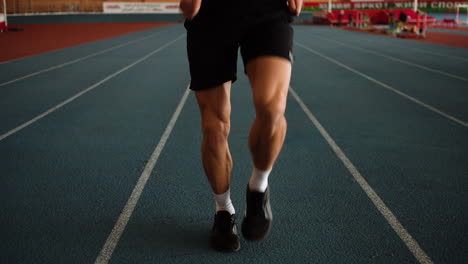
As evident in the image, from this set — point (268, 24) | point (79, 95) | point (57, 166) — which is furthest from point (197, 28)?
point (79, 95)

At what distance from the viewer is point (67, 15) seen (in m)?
32.9

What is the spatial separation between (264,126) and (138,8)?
36.9 meters

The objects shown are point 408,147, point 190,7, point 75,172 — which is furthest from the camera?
point 408,147

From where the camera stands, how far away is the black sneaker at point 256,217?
2102 mm

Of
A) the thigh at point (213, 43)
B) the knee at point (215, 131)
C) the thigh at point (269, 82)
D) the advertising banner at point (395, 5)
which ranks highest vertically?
the advertising banner at point (395, 5)

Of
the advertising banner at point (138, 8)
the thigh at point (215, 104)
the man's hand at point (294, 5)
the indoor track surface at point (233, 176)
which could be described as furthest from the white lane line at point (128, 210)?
the advertising banner at point (138, 8)

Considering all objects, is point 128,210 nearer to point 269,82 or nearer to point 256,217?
point 256,217

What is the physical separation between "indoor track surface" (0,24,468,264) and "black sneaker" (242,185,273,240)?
9 cm

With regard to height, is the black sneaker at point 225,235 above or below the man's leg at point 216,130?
below

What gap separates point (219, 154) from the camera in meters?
2.04

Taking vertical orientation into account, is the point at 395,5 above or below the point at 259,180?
above

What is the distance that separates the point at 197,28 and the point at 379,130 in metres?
3.01

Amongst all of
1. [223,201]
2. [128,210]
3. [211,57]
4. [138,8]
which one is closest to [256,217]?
[223,201]

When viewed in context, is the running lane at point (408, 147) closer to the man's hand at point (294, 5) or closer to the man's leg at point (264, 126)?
the man's leg at point (264, 126)
